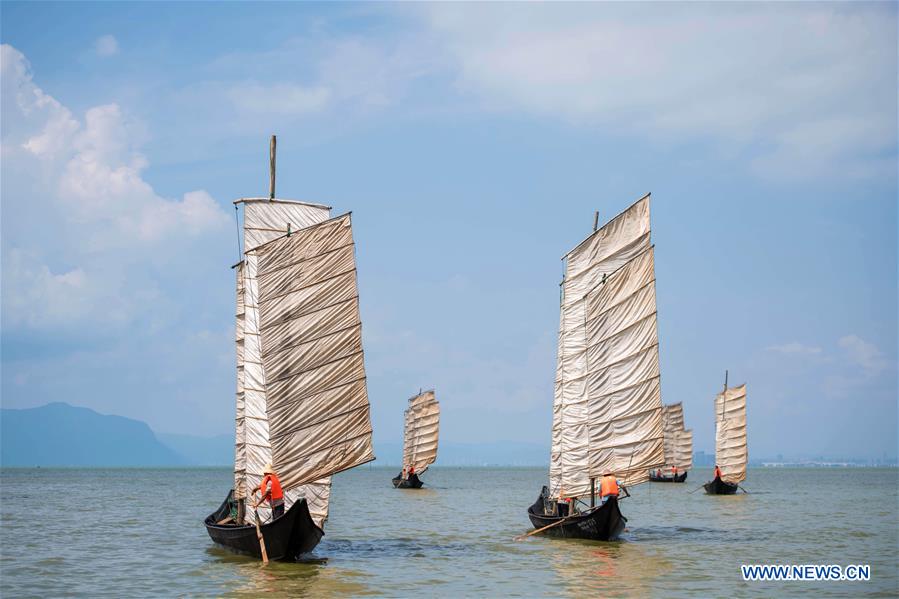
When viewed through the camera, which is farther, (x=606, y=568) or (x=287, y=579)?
(x=606, y=568)

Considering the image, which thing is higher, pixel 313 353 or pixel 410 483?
pixel 313 353

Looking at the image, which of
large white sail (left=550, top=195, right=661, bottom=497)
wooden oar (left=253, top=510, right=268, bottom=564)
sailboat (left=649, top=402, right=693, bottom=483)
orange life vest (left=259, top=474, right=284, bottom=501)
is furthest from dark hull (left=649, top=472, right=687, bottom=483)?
orange life vest (left=259, top=474, right=284, bottom=501)

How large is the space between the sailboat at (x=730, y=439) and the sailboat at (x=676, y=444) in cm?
2213

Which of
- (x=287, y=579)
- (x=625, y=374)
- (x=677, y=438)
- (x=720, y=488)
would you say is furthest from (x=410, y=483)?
(x=287, y=579)

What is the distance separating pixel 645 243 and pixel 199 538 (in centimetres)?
1660

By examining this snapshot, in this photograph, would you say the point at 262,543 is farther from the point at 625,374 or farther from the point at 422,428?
the point at 422,428

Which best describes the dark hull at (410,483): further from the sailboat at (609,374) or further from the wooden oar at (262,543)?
the wooden oar at (262,543)

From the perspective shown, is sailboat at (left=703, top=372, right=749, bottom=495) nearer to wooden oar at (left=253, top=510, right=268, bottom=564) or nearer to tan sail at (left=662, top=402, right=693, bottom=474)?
tan sail at (left=662, top=402, right=693, bottom=474)

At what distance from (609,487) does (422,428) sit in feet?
153

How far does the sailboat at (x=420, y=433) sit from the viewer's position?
71.1 meters

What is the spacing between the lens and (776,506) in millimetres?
47406

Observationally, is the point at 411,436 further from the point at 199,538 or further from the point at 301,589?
the point at 301,589

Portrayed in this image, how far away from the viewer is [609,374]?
2747cm

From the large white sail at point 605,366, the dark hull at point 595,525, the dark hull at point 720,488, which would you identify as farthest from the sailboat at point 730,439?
the dark hull at point 595,525
